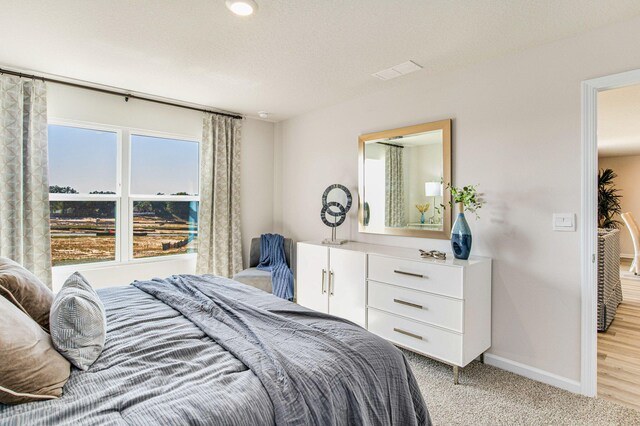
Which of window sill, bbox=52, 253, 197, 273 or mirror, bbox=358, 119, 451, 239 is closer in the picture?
mirror, bbox=358, 119, 451, 239

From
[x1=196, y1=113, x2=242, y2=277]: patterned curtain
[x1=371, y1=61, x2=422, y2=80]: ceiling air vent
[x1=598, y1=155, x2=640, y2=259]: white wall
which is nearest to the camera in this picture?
[x1=371, y1=61, x2=422, y2=80]: ceiling air vent

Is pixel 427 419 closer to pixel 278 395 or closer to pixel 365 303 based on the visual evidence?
pixel 278 395

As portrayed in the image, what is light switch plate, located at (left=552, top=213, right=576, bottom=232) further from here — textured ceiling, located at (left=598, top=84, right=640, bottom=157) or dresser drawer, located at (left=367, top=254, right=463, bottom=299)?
textured ceiling, located at (left=598, top=84, right=640, bottom=157)

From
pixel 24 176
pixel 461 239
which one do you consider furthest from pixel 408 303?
pixel 24 176

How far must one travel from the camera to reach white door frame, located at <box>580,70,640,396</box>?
229cm

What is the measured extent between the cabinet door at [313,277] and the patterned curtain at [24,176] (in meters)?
2.32

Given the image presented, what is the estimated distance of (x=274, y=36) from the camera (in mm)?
2385

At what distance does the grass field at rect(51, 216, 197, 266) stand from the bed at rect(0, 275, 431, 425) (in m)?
2.06

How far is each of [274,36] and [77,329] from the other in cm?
205

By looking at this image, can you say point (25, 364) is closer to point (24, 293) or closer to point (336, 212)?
point (24, 293)

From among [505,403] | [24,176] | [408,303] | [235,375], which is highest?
[24,176]

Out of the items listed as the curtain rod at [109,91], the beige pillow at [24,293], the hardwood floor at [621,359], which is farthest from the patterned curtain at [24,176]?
the hardwood floor at [621,359]

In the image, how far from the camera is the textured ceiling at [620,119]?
3.58 meters

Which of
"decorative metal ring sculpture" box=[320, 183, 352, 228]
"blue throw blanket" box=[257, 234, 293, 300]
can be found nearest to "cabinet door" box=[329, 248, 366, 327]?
"decorative metal ring sculpture" box=[320, 183, 352, 228]
